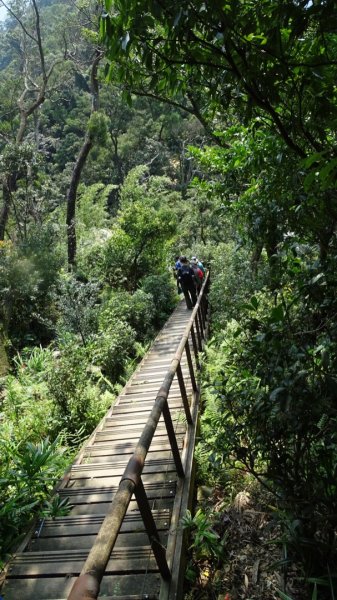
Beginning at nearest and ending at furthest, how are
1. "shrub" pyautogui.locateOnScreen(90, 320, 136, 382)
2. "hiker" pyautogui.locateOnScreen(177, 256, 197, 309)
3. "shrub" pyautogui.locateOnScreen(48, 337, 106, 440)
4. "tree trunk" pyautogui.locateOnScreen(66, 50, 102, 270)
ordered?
1. "shrub" pyautogui.locateOnScreen(48, 337, 106, 440)
2. "shrub" pyautogui.locateOnScreen(90, 320, 136, 382)
3. "hiker" pyautogui.locateOnScreen(177, 256, 197, 309)
4. "tree trunk" pyautogui.locateOnScreen(66, 50, 102, 270)

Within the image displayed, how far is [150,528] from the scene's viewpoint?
2201mm

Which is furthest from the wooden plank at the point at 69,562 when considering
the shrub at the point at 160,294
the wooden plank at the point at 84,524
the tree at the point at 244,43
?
the shrub at the point at 160,294

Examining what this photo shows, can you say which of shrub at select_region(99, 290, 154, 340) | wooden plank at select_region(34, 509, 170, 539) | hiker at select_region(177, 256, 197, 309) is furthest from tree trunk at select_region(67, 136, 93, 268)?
wooden plank at select_region(34, 509, 170, 539)

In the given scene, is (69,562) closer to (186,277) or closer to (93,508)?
(93,508)

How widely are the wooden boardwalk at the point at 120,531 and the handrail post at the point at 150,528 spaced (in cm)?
4

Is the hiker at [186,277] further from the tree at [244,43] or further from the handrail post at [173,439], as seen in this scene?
the tree at [244,43]

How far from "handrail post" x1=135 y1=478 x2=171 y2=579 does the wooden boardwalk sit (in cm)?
4

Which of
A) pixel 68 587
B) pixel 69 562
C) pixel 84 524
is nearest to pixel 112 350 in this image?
pixel 84 524

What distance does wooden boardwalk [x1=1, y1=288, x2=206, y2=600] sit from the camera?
8.32 feet

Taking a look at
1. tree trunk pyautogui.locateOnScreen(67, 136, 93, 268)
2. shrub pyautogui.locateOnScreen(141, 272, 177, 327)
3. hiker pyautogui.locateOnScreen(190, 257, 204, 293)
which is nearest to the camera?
hiker pyautogui.locateOnScreen(190, 257, 204, 293)

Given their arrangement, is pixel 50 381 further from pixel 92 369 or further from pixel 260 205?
pixel 260 205

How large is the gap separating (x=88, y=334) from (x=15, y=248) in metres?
4.67

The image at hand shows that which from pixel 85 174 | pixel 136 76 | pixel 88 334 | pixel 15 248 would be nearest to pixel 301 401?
pixel 136 76

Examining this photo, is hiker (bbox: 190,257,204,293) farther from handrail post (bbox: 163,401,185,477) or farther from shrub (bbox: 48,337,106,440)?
handrail post (bbox: 163,401,185,477)
